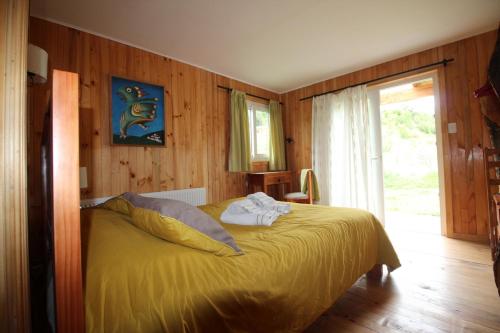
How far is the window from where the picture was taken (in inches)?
159

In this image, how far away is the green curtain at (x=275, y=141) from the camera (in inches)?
164

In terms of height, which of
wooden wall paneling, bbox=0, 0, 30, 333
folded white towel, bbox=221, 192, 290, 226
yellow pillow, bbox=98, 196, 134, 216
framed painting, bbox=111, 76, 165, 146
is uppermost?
framed painting, bbox=111, 76, 165, 146

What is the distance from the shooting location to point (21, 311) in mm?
438

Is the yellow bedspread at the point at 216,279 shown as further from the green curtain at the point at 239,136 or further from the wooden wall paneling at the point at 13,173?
the green curtain at the point at 239,136

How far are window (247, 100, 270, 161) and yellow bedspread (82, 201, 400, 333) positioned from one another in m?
2.68

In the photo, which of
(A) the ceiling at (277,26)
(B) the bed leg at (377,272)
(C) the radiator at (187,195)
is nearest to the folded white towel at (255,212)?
(B) the bed leg at (377,272)

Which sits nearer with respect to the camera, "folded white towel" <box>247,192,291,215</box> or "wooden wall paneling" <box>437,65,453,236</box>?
"folded white towel" <box>247,192,291,215</box>

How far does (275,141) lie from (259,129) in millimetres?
362

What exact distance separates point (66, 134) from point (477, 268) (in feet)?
9.76

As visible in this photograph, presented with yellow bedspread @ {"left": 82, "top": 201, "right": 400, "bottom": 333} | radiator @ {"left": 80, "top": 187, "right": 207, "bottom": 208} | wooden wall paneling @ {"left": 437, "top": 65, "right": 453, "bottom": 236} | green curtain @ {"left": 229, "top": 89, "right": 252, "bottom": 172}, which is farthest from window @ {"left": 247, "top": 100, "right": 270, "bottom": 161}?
yellow bedspread @ {"left": 82, "top": 201, "right": 400, "bottom": 333}

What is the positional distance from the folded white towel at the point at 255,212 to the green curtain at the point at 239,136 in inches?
64.9

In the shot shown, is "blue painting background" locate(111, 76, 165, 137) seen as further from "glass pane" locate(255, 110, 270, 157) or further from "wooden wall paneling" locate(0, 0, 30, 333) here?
"wooden wall paneling" locate(0, 0, 30, 333)

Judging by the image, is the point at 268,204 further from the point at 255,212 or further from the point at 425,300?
the point at 425,300

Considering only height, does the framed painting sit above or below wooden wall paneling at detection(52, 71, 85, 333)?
above
